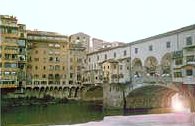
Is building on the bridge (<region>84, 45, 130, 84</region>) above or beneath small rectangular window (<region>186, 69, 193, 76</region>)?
above

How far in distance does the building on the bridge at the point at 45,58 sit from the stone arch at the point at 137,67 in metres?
2.68

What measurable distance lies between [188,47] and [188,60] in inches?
11.5

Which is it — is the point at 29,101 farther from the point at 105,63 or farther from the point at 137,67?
the point at 137,67

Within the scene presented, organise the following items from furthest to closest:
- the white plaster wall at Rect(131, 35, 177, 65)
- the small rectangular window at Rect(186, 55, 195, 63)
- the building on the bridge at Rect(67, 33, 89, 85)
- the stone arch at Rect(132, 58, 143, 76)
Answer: the building on the bridge at Rect(67, 33, 89, 85) → the stone arch at Rect(132, 58, 143, 76) → the white plaster wall at Rect(131, 35, 177, 65) → the small rectangular window at Rect(186, 55, 195, 63)

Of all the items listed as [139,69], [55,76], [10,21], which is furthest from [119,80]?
[10,21]

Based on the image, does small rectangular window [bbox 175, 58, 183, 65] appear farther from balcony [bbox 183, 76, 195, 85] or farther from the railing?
balcony [bbox 183, 76, 195, 85]

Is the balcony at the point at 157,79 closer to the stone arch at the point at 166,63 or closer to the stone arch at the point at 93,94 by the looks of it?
the stone arch at the point at 166,63

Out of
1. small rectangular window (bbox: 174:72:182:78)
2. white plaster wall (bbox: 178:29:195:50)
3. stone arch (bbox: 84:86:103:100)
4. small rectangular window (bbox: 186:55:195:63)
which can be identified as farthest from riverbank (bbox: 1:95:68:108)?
small rectangular window (bbox: 186:55:195:63)

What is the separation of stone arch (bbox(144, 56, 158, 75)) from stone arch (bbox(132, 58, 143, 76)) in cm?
35

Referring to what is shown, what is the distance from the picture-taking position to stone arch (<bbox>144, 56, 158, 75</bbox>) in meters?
9.45

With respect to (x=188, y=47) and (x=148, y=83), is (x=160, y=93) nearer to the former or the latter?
(x=148, y=83)

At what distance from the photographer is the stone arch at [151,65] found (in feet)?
31.0

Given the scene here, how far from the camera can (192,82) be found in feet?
23.1

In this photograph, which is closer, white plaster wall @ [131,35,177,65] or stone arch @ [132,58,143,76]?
white plaster wall @ [131,35,177,65]
